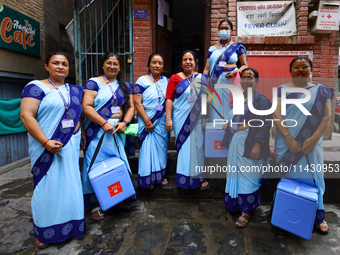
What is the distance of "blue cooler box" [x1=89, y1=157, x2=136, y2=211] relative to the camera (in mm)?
2187

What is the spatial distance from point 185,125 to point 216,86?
2.42 feet

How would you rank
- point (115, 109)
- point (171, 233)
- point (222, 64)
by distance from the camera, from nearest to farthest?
point (171, 233) → point (115, 109) → point (222, 64)

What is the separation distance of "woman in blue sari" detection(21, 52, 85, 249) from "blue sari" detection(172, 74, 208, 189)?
1.13 m

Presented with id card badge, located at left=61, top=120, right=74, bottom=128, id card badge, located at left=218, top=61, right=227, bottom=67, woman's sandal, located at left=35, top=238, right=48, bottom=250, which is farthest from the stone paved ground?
id card badge, located at left=218, top=61, right=227, bottom=67

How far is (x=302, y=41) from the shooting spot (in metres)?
4.30

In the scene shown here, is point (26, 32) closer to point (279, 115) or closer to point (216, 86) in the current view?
point (216, 86)

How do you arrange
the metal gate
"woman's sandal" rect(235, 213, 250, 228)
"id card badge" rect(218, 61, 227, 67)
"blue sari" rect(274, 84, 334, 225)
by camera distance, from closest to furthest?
"blue sari" rect(274, 84, 334, 225) → "woman's sandal" rect(235, 213, 250, 228) → "id card badge" rect(218, 61, 227, 67) → the metal gate

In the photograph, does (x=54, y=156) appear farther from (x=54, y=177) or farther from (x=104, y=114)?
(x=104, y=114)

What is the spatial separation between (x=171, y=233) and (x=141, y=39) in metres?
3.57

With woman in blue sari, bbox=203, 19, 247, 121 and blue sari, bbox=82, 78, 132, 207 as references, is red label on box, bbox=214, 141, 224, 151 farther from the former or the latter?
blue sari, bbox=82, 78, 132, 207

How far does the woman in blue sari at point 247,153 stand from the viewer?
2205 mm

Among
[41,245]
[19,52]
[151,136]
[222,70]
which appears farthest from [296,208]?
[19,52]

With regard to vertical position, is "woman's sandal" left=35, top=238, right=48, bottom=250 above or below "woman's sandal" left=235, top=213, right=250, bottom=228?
below

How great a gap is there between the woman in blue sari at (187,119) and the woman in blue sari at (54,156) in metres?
1.10
